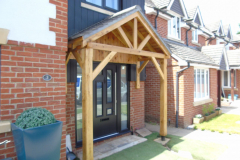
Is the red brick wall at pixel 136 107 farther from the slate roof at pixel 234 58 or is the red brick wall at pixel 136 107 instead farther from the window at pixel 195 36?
the slate roof at pixel 234 58

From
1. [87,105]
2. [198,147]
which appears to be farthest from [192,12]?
[87,105]

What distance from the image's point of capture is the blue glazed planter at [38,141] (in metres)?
2.59

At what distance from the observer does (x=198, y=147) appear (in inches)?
216

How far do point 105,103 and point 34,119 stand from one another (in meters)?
3.11

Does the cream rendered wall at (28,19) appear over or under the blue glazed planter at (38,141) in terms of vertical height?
over

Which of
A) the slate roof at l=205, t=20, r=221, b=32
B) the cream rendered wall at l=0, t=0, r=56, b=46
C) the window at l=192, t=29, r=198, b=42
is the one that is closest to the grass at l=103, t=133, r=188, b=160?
the cream rendered wall at l=0, t=0, r=56, b=46

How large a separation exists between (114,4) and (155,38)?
6.23 feet

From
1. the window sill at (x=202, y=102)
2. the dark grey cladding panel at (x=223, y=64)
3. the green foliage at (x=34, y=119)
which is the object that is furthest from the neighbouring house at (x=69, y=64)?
the dark grey cladding panel at (x=223, y=64)

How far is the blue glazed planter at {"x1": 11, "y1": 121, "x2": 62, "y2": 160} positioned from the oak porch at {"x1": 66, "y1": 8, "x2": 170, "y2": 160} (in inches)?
38.6

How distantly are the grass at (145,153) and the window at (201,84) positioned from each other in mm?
4874

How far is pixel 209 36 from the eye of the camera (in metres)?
14.7

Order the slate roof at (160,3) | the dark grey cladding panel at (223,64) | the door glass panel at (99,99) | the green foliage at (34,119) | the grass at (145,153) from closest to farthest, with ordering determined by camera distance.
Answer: the green foliage at (34,119), the grass at (145,153), the door glass panel at (99,99), the slate roof at (160,3), the dark grey cladding panel at (223,64)

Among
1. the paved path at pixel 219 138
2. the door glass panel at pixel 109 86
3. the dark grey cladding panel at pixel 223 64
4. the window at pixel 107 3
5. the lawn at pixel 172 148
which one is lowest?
the paved path at pixel 219 138

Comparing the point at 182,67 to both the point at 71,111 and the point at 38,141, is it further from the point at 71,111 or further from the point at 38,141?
the point at 38,141
